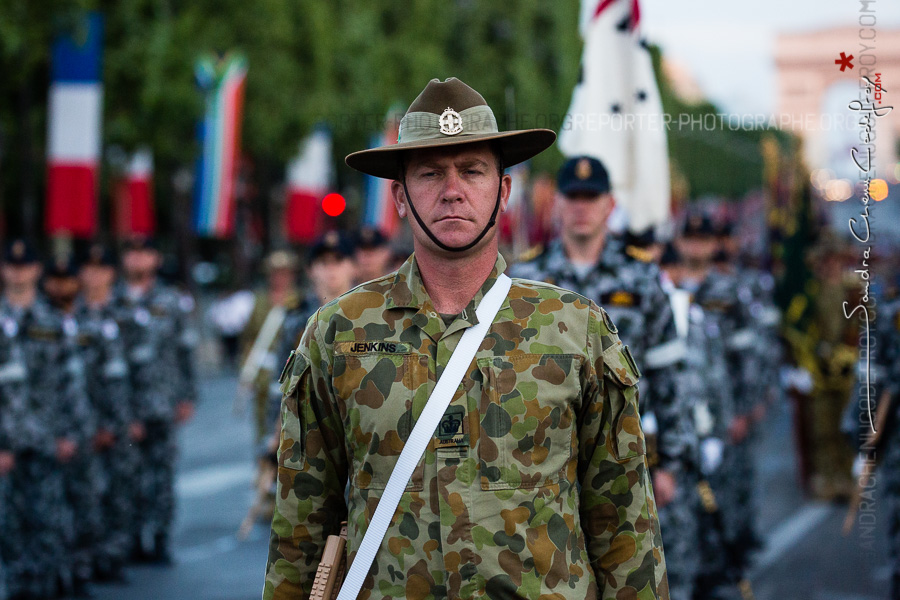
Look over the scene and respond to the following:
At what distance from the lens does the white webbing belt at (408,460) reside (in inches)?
114

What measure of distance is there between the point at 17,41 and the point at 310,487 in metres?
12.7

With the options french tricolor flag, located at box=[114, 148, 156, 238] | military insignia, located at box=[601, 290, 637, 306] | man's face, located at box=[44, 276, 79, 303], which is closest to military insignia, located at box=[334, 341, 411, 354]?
military insignia, located at box=[601, 290, 637, 306]

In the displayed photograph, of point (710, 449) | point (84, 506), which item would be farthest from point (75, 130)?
point (710, 449)

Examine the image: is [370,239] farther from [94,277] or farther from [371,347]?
[371,347]

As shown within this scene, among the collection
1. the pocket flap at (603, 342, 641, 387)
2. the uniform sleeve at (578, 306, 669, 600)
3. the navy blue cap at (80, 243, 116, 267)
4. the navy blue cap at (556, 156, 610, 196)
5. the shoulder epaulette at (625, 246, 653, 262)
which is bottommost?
the uniform sleeve at (578, 306, 669, 600)

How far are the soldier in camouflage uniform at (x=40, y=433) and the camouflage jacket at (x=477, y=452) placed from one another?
5.72 metres

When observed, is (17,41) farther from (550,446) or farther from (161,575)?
(550,446)

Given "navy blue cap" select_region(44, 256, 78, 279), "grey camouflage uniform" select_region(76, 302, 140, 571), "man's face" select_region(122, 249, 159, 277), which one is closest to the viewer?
"navy blue cap" select_region(44, 256, 78, 279)

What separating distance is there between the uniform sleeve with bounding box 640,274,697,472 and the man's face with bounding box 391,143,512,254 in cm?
273

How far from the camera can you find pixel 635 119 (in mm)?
7828

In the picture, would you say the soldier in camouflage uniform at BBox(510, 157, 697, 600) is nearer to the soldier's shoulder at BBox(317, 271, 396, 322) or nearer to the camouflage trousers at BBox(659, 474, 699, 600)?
the camouflage trousers at BBox(659, 474, 699, 600)

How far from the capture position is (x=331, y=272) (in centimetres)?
788

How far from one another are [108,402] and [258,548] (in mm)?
1737

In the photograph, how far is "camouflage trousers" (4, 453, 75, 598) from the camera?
845cm
